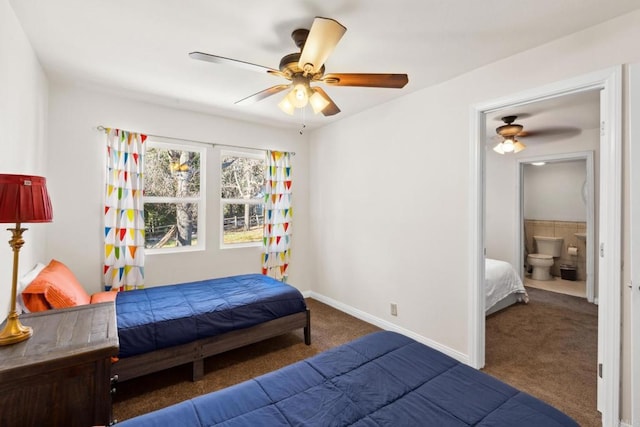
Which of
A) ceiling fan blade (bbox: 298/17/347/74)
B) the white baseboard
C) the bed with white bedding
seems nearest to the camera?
ceiling fan blade (bbox: 298/17/347/74)

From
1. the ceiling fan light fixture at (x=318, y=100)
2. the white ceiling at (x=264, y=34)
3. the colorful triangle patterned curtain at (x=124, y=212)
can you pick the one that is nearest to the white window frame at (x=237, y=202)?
the colorful triangle patterned curtain at (x=124, y=212)

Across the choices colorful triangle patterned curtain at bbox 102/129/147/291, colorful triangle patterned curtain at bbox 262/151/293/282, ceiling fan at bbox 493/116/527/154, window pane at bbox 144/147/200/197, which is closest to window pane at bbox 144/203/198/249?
window pane at bbox 144/147/200/197

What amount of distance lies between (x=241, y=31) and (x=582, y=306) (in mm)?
5383

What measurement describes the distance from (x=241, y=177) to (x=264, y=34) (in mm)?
2329

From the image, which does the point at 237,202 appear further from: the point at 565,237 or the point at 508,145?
the point at 565,237

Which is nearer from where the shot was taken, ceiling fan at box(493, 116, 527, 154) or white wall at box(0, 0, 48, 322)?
white wall at box(0, 0, 48, 322)

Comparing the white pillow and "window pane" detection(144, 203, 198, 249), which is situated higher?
"window pane" detection(144, 203, 198, 249)

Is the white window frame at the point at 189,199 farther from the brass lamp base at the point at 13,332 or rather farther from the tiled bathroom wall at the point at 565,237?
the tiled bathroom wall at the point at 565,237

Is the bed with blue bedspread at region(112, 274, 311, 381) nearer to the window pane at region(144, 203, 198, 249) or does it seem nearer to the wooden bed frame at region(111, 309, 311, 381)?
the wooden bed frame at region(111, 309, 311, 381)

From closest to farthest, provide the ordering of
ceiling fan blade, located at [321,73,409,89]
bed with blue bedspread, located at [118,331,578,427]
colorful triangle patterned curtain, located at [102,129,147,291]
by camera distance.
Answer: bed with blue bedspread, located at [118,331,578,427]
ceiling fan blade, located at [321,73,409,89]
colorful triangle patterned curtain, located at [102,129,147,291]

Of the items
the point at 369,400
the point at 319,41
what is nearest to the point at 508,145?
the point at 319,41

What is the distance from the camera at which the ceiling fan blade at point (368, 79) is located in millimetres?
1917

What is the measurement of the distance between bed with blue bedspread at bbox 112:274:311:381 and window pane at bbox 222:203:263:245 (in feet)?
2.98

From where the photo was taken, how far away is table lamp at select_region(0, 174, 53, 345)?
4.17 ft
